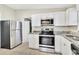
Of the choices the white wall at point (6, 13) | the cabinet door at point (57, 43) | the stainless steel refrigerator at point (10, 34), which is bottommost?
the cabinet door at point (57, 43)

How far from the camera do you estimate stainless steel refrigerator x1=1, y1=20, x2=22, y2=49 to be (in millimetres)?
2582

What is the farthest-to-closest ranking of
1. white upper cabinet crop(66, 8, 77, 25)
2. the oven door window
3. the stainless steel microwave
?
the oven door window < the stainless steel microwave < white upper cabinet crop(66, 8, 77, 25)

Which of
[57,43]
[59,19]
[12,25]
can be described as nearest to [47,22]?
[59,19]

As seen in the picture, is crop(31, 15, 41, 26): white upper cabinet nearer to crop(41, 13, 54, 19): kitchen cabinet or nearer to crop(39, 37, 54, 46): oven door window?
crop(41, 13, 54, 19): kitchen cabinet

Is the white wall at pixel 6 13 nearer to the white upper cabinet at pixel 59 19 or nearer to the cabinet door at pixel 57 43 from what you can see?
the white upper cabinet at pixel 59 19

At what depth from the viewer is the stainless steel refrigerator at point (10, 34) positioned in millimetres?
2582

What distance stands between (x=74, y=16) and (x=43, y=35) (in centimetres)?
117

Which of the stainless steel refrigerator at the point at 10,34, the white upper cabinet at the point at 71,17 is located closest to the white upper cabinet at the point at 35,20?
the stainless steel refrigerator at the point at 10,34

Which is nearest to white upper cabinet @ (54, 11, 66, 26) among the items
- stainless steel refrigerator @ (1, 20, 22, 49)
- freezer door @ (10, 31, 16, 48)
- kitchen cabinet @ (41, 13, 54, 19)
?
kitchen cabinet @ (41, 13, 54, 19)

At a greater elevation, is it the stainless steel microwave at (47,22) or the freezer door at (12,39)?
the stainless steel microwave at (47,22)

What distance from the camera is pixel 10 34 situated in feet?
9.46

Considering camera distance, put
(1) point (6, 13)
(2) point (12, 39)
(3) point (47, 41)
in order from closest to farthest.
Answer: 1. (1) point (6, 13)
2. (2) point (12, 39)
3. (3) point (47, 41)

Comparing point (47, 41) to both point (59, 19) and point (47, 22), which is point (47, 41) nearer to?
point (47, 22)
